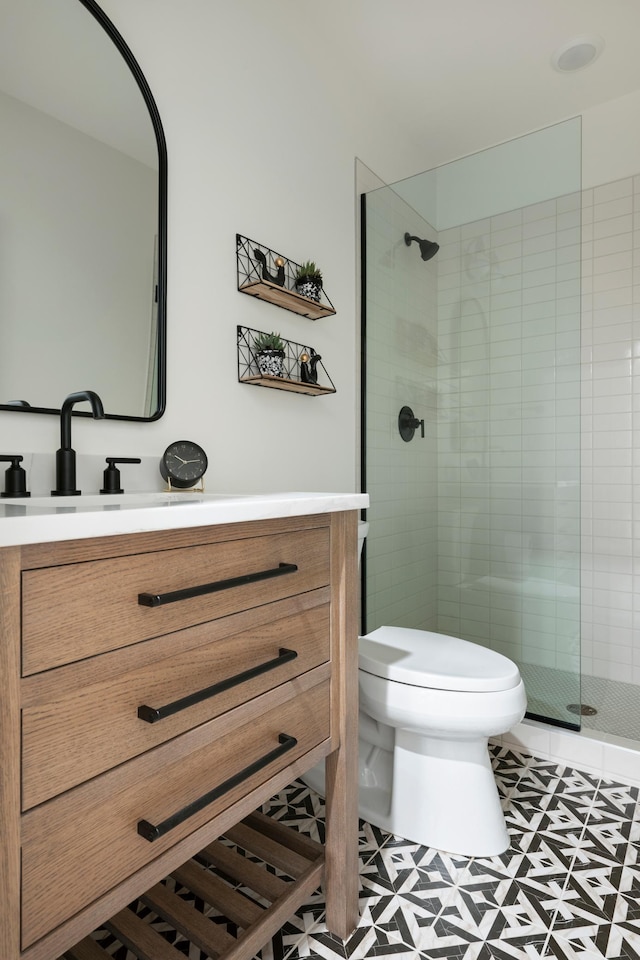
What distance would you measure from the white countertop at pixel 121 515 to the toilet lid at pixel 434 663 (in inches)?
23.4

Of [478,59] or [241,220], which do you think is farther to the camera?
[478,59]

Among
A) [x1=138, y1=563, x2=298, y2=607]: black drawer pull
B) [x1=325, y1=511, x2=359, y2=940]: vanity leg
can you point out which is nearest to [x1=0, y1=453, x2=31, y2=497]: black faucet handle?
[x1=138, y1=563, x2=298, y2=607]: black drawer pull

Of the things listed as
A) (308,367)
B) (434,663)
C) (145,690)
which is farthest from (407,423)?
(145,690)

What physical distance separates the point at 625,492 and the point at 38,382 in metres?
2.34

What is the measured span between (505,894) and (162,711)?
1047 mm

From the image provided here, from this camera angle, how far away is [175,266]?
1441 millimetres

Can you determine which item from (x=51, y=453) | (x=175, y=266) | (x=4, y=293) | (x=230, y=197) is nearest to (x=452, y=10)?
(x=230, y=197)

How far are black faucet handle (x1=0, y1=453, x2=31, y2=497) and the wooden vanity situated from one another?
0.44 meters

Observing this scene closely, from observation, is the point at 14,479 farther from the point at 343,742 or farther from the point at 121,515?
the point at 343,742

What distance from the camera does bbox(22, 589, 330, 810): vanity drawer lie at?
0.62 m

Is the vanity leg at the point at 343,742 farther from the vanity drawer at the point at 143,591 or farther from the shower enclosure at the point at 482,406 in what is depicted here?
the shower enclosure at the point at 482,406

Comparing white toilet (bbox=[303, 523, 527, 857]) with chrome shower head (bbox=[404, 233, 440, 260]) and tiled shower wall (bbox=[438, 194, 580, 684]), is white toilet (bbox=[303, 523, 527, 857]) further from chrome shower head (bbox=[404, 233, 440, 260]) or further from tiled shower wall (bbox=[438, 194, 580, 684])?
chrome shower head (bbox=[404, 233, 440, 260])

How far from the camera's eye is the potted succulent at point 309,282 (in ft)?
5.97

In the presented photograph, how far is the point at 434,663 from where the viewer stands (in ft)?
4.85
